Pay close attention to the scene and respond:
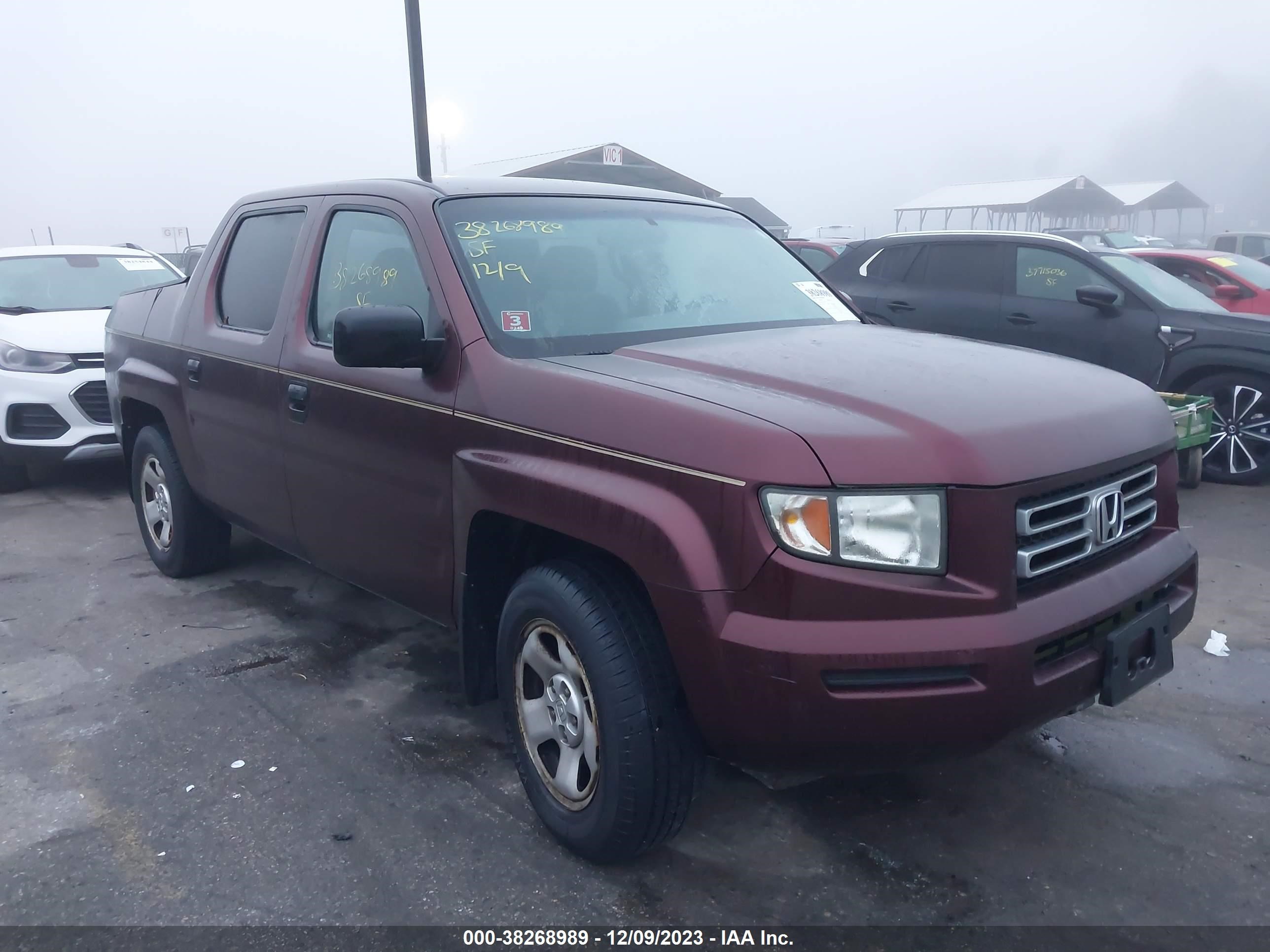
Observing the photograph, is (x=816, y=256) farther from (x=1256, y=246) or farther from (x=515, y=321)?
(x=515, y=321)

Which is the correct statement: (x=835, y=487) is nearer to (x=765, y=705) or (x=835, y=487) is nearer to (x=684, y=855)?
(x=765, y=705)

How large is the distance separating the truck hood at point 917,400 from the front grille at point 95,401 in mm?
5189

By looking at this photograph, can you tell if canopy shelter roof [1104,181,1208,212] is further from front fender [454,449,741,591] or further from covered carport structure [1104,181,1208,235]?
front fender [454,449,741,591]

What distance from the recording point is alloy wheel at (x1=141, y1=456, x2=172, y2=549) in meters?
4.95

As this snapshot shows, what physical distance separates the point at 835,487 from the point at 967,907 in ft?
3.93

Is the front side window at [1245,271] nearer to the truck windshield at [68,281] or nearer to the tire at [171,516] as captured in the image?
the tire at [171,516]

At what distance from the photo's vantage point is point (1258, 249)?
1931 cm

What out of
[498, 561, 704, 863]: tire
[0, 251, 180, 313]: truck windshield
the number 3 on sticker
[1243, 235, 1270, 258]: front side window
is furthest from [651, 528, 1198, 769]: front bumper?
[1243, 235, 1270, 258]: front side window

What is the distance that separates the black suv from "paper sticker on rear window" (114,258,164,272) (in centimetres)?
583

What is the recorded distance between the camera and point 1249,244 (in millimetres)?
19438

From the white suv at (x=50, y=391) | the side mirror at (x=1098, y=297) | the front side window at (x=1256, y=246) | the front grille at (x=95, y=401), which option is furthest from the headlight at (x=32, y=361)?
the front side window at (x=1256, y=246)

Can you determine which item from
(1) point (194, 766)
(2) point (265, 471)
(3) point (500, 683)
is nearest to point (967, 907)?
(3) point (500, 683)

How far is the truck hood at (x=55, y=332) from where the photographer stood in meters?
6.84

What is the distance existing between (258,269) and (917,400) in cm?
293
